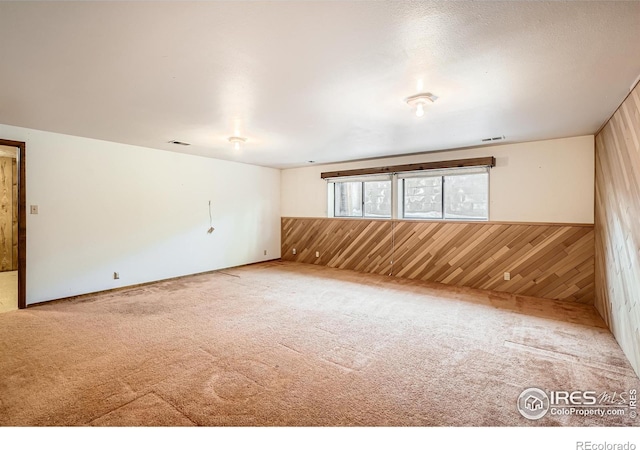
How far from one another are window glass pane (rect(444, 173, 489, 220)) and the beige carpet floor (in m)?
1.49

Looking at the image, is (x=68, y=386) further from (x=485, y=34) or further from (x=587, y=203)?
(x=587, y=203)

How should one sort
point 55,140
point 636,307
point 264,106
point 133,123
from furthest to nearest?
point 55,140 → point 133,123 → point 264,106 → point 636,307

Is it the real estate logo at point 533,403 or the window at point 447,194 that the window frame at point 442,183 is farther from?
the real estate logo at point 533,403

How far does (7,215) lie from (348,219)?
6808 mm

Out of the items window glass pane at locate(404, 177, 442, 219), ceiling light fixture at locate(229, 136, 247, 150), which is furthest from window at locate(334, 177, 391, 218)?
ceiling light fixture at locate(229, 136, 247, 150)

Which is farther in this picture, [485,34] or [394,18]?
[485,34]

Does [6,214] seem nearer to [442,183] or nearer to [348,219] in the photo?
[348,219]

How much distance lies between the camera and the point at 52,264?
4168 millimetres

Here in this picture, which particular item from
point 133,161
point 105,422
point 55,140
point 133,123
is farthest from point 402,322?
point 55,140

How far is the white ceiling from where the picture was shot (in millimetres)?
1647

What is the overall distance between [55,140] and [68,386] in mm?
3518

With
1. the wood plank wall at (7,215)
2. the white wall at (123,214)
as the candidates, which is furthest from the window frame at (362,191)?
the wood plank wall at (7,215)

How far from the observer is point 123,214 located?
4871mm

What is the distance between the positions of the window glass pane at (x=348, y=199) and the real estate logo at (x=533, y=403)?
4.74 m
